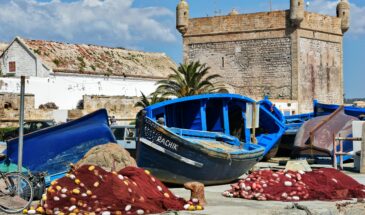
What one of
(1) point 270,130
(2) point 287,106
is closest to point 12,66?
(1) point 270,130

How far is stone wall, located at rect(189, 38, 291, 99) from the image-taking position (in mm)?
46125

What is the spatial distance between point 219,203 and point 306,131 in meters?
10.1

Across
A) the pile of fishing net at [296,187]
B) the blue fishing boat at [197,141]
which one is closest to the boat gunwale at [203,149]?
the blue fishing boat at [197,141]

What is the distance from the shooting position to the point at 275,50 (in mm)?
46500

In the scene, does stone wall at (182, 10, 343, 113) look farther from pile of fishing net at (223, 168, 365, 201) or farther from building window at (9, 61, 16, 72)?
building window at (9, 61, 16, 72)

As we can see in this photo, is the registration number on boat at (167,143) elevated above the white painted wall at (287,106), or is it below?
below

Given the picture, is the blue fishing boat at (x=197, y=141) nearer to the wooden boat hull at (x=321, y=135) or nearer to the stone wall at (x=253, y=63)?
the wooden boat hull at (x=321, y=135)

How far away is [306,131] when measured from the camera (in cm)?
2159

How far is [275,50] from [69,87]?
14.1 metres

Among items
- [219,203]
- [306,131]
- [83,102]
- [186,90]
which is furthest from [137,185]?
[83,102]

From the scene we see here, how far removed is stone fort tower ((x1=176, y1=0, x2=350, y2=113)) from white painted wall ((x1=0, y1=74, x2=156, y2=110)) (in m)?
5.52

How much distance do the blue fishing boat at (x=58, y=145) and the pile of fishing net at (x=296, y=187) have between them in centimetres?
318

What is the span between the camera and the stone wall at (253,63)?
4612 centimetres

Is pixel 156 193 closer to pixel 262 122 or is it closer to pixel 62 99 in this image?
pixel 262 122
